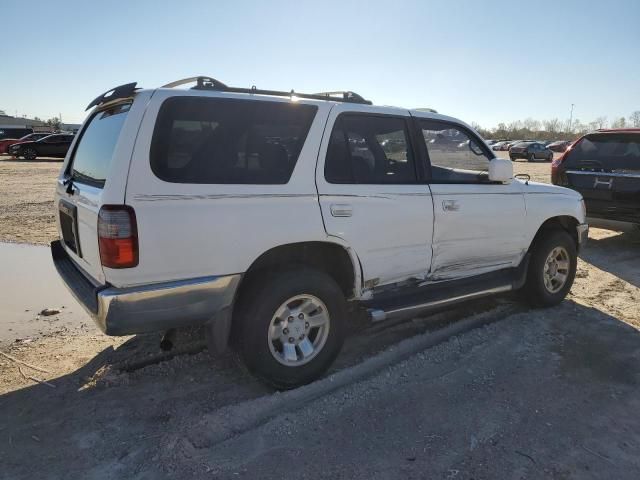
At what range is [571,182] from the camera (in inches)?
314

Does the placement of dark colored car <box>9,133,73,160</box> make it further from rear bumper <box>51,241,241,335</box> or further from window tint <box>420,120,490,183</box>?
rear bumper <box>51,241,241,335</box>

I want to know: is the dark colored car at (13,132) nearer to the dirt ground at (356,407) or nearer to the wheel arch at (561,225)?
the dirt ground at (356,407)

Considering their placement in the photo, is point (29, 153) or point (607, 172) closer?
point (607, 172)

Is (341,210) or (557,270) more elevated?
(341,210)

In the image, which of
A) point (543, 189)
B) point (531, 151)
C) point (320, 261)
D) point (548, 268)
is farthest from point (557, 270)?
point (531, 151)

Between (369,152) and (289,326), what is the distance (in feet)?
4.64

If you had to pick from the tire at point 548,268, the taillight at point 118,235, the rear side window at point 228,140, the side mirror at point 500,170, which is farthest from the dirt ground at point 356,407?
the rear side window at point 228,140

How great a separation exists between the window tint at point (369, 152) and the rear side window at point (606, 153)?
5.19m

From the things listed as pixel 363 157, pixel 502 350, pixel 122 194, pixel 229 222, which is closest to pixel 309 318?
pixel 229 222

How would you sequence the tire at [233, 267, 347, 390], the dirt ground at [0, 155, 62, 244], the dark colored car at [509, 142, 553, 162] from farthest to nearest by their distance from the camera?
the dark colored car at [509, 142, 553, 162]
the dirt ground at [0, 155, 62, 244]
the tire at [233, 267, 347, 390]

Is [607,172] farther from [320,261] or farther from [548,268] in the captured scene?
[320,261]

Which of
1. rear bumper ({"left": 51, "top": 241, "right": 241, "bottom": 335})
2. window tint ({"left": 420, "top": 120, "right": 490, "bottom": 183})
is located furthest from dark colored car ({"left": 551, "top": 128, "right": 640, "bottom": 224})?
rear bumper ({"left": 51, "top": 241, "right": 241, "bottom": 335})

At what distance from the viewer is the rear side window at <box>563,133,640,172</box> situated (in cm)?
748

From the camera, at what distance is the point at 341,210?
3.43 m
